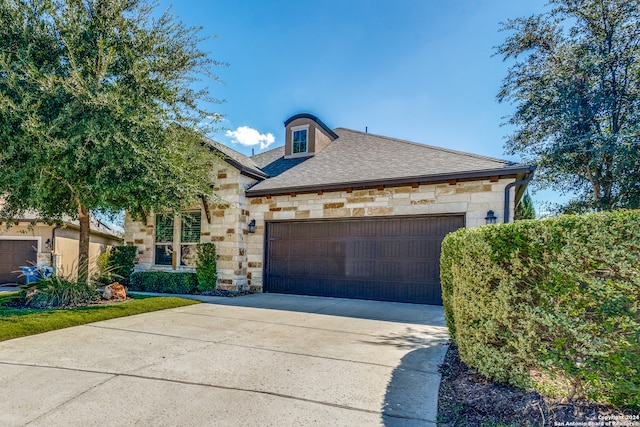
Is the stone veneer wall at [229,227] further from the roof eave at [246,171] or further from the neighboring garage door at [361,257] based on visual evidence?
the neighboring garage door at [361,257]

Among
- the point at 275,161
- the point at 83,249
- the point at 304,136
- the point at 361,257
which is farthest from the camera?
the point at 275,161

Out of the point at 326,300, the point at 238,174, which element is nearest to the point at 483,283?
the point at 326,300

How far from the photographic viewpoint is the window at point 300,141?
1200cm

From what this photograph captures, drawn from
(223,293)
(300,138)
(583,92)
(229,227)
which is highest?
(583,92)

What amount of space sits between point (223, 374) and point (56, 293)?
18.4ft

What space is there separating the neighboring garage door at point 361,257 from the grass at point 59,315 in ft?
10.5

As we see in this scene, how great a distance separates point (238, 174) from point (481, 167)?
6.50m

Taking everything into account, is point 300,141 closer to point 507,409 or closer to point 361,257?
point 361,257

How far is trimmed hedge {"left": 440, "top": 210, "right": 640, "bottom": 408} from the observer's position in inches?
90.2

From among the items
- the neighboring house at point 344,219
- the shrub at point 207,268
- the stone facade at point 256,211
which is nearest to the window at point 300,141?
the neighboring house at point 344,219

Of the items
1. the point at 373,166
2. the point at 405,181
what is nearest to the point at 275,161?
the point at 373,166

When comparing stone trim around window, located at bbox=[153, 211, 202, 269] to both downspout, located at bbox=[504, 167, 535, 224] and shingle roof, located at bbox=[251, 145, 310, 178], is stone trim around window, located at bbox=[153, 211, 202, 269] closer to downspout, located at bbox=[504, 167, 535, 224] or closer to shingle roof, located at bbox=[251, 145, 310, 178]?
shingle roof, located at bbox=[251, 145, 310, 178]

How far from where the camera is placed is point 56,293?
677 cm

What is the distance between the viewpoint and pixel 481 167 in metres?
7.49
